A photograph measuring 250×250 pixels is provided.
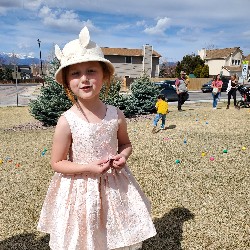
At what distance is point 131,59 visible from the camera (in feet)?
171

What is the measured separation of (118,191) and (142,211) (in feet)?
0.89

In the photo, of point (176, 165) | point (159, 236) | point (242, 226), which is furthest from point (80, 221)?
point (176, 165)

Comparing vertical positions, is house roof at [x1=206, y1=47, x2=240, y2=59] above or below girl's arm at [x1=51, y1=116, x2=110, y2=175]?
above

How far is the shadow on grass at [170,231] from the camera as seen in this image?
11.9 feet

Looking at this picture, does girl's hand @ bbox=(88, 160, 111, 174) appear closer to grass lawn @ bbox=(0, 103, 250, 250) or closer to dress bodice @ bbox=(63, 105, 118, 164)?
dress bodice @ bbox=(63, 105, 118, 164)

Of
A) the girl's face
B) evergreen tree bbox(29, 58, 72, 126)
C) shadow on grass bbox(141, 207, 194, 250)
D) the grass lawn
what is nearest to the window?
evergreen tree bbox(29, 58, 72, 126)

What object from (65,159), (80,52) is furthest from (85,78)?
(65,159)

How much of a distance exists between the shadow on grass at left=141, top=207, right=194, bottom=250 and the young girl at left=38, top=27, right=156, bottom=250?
4.73 ft

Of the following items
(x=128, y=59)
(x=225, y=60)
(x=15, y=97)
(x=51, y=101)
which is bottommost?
(x=15, y=97)

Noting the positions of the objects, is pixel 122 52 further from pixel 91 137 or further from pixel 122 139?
pixel 91 137

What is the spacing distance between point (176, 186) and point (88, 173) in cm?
338

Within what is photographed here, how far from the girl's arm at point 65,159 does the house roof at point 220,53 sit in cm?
6739

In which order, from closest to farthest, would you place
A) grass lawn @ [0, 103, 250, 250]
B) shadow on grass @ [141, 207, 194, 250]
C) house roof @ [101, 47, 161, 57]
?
shadow on grass @ [141, 207, 194, 250], grass lawn @ [0, 103, 250, 250], house roof @ [101, 47, 161, 57]

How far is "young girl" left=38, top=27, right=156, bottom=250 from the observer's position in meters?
2.13
